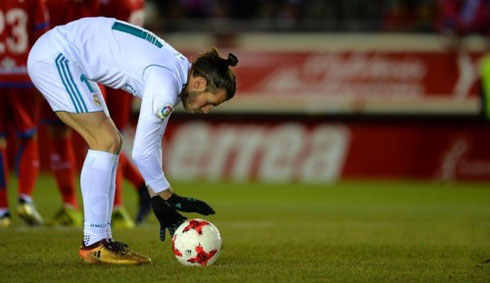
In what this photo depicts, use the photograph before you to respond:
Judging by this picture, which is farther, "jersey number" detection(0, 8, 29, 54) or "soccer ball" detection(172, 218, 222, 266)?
"jersey number" detection(0, 8, 29, 54)

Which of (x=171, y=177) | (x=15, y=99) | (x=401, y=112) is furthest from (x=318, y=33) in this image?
(x=15, y=99)

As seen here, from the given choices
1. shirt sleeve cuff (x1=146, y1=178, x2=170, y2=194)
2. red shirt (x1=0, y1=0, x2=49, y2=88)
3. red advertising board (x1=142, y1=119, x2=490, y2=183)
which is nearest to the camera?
shirt sleeve cuff (x1=146, y1=178, x2=170, y2=194)

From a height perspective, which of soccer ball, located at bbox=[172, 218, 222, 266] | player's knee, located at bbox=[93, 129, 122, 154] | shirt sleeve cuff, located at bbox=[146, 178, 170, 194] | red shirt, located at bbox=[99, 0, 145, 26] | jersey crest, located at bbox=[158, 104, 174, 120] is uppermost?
red shirt, located at bbox=[99, 0, 145, 26]

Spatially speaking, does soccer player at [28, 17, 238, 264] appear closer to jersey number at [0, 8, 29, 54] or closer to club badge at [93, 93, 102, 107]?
club badge at [93, 93, 102, 107]

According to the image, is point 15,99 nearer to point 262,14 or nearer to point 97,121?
point 97,121

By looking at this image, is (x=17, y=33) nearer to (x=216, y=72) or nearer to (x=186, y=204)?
(x=216, y=72)

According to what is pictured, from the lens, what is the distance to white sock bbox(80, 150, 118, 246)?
6.73 meters

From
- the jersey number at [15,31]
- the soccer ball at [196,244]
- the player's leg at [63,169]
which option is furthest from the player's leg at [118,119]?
the soccer ball at [196,244]

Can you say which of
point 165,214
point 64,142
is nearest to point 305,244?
point 165,214

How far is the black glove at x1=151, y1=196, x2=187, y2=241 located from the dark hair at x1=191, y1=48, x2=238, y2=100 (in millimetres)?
824

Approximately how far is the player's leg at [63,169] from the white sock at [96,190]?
11.5ft

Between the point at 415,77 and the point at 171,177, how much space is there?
16.6 feet

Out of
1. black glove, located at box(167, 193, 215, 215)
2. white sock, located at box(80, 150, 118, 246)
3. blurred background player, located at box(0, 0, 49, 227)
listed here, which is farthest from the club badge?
blurred background player, located at box(0, 0, 49, 227)

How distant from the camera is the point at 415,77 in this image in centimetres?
1908
